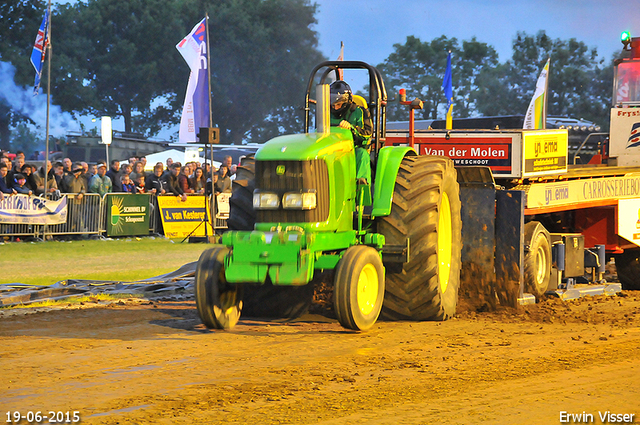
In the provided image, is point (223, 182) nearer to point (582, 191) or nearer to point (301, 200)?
point (582, 191)

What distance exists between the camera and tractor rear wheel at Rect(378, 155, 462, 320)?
8320 mm

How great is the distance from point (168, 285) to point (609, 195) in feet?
21.4

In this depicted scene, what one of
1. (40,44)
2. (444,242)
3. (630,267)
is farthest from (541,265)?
(40,44)

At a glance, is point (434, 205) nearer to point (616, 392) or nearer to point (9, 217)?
point (616, 392)

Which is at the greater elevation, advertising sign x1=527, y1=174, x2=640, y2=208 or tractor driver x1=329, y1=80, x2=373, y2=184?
tractor driver x1=329, y1=80, x2=373, y2=184

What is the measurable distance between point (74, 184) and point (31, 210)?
150 centimetres

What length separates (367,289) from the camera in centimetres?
787

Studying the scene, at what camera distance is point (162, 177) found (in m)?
21.9

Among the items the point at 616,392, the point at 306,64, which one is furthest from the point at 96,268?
the point at 306,64

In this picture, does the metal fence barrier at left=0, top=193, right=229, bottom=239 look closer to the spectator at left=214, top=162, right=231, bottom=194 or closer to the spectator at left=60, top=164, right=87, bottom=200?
the spectator at left=60, top=164, right=87, bottom=200

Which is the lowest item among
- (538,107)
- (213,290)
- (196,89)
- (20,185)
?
(213,290)

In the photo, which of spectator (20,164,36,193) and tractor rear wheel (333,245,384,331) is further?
spectator (20,164,36,193)

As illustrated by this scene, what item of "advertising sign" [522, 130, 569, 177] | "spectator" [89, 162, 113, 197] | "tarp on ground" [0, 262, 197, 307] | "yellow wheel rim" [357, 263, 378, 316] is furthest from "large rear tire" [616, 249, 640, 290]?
"spectator" [89, 162, 113, 197]

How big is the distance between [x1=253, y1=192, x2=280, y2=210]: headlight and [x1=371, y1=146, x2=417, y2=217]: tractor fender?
3.54 ft
